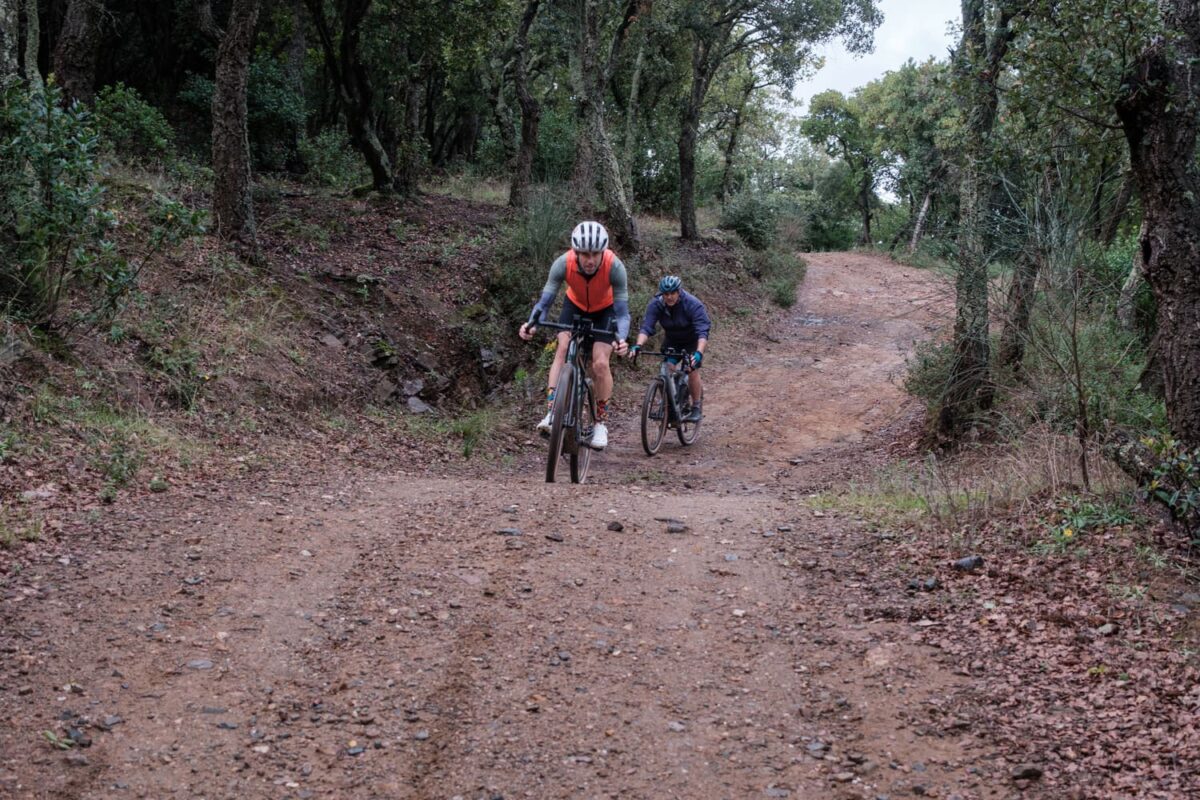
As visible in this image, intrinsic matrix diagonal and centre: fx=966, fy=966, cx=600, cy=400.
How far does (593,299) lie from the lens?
28.1 feet

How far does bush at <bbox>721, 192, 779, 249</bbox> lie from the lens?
95.0 ft

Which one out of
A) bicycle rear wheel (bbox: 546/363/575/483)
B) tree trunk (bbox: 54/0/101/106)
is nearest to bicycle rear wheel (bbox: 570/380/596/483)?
bicycle rear wheel (bbox: 546/363/575/483)

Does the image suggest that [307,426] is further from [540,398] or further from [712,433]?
[712,433]

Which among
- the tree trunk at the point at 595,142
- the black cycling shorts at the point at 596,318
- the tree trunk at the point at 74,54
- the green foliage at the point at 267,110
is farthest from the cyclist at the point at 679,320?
the green foliage at the point at 267,110

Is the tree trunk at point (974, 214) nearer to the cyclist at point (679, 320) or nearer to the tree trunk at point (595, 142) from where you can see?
the cyclist at point (679, 320)

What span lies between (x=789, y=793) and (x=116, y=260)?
6.95 meters

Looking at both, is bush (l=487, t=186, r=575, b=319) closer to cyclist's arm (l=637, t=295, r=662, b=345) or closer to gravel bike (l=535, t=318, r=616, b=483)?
cyclist's arm (l=637, t=295, r=662, b=345)

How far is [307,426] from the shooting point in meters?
9.63

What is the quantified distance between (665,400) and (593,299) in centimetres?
324

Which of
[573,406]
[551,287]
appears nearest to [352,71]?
[551,287]

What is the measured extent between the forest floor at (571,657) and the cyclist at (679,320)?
3.89 m

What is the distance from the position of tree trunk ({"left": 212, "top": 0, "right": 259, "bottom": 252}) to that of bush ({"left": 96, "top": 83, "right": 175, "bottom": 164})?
3.38m

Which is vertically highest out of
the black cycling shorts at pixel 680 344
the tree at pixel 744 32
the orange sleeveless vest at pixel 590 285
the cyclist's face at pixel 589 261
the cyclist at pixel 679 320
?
the tree at pixel 744 32

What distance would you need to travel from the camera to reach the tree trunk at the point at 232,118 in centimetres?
1132
